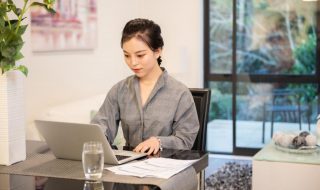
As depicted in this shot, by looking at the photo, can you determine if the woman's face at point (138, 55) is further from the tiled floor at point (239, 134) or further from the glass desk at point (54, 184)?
the tiled floor at point (239, 134)

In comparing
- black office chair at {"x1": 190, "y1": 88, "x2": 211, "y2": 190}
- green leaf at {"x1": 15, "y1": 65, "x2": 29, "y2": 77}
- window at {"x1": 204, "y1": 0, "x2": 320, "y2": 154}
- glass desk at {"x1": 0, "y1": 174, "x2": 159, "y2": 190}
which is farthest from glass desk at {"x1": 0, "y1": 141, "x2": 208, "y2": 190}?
window at {"x1": 204, "y1": 0, "x2": 320, "y2": 154}

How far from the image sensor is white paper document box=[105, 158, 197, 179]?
5.29 feet

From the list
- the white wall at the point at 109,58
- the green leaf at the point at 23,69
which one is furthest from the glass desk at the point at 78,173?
the white wall at the point at 109,58

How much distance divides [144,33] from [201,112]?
0.47m

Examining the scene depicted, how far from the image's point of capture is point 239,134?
5762 millimetres

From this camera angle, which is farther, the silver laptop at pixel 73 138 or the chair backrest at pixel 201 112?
the chair backrest at pixel 201 112

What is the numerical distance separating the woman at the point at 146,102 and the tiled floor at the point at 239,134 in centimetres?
355

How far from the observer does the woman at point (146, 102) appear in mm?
2191

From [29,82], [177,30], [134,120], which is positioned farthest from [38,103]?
[177,30]

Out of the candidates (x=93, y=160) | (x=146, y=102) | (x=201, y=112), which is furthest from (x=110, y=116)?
(x=93, y=160)

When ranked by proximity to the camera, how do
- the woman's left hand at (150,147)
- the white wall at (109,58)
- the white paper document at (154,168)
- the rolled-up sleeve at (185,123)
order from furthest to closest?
the white wall at (109,58) → the rolled-up sleeve at (185,123) → the woman's left hand at (150,147) → the white paper document at (154,168)

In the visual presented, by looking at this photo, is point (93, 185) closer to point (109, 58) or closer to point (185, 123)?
point (185, 123)

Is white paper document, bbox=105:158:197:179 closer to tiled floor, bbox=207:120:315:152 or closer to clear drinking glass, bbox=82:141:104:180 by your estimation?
clear drinking glass, bbox=82:141:104:180

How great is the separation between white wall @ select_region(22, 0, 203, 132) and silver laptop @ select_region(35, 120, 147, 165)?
1887 millimetres
